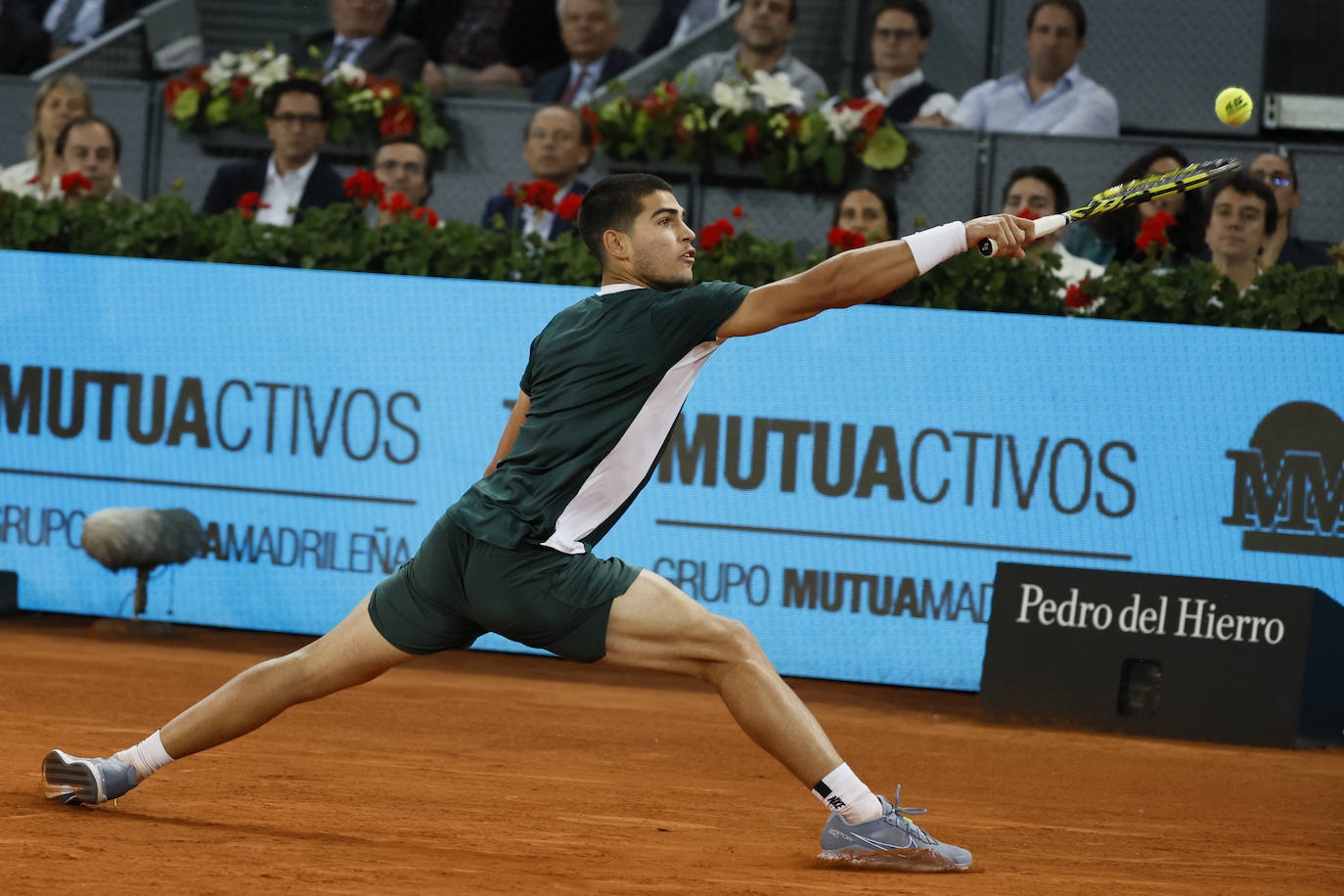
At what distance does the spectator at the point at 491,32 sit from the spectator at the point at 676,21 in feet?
2.23

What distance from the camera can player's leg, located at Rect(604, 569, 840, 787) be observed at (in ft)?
14.1

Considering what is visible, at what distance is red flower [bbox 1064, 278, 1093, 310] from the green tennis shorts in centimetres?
427

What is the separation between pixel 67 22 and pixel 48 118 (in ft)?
10.1

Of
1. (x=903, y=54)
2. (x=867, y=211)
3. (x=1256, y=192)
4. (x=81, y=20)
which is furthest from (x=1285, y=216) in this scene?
(x=81, y=20)

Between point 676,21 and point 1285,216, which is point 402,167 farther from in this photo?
point 1285,216

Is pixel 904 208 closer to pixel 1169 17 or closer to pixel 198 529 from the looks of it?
pixel 1169 17

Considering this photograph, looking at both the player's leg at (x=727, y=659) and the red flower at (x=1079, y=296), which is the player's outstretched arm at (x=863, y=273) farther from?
the red flower at (x=1079, y=296)

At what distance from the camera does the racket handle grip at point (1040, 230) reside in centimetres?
422

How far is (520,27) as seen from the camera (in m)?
12.5

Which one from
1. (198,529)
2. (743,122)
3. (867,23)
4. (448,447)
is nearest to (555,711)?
(448,447)

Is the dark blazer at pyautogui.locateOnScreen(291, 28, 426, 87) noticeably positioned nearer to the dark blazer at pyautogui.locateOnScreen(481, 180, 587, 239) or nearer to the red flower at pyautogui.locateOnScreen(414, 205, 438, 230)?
the dark blazer at pyautogui.locateOnScreen(481, 180, 587, 239)

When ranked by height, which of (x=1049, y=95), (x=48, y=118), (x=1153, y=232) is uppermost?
(x=1049, y=95)

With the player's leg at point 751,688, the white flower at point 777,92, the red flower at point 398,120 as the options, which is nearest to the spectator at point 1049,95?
the white flower at point 777,92

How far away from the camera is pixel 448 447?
8305mm
